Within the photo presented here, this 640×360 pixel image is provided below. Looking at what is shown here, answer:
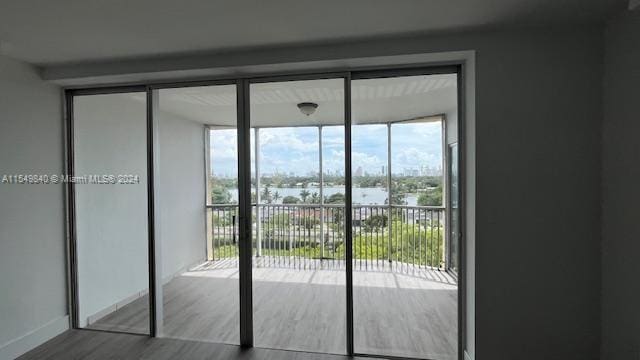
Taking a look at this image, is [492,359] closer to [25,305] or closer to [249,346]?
[249,346]

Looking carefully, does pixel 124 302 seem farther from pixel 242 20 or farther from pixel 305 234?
pixel 242 20

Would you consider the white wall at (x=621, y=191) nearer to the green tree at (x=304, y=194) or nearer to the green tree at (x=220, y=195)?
the green tree at (x=304, y=194)

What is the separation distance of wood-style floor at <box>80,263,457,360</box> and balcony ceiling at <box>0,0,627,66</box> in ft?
6.27

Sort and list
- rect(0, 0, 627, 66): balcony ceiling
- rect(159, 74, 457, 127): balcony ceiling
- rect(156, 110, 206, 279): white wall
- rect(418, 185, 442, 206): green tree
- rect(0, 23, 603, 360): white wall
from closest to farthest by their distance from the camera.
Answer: rect(0, 0, 627, 66): balcony ceiling → rect(0, 23, 603, 360): white wall → rect(159, 74, 457, 127): balcony ceiling → rect(156, 110, 206, 279): white wall → rect(418, 185, 442, 206): green tree

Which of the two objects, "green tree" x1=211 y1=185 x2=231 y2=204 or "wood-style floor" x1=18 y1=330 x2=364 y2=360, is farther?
"green tree" x1=211 y1=185 x2=231 y2=204

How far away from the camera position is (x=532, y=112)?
6.49ft

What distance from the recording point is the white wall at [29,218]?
7.65 feet

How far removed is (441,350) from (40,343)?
135 inches

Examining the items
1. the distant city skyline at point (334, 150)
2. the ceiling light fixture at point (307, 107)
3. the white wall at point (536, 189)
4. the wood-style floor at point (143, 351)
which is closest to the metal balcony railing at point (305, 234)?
Answer: the distant city skyline at point (334, 150)

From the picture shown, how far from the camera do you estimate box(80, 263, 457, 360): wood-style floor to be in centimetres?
251

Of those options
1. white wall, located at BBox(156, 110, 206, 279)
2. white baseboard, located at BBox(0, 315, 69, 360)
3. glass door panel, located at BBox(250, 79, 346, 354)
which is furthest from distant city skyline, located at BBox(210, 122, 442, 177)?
white baseboard, located at BBox(0, 315, 69, 360)

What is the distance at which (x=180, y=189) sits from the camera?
9.67ft

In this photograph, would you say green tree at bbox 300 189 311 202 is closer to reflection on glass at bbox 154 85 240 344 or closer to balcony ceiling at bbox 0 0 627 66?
reflection on glass at bbox 154 85 240 344

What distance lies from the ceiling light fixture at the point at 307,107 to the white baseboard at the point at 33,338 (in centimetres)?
297
